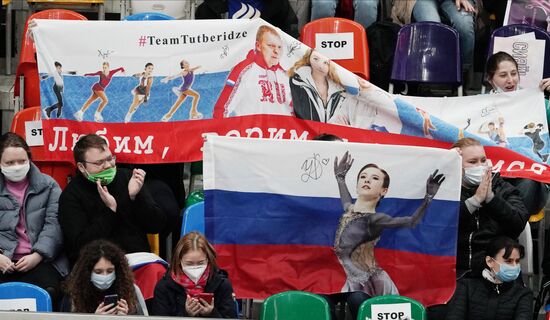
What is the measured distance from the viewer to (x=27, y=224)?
325 inches

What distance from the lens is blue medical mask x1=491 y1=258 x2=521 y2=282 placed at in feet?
26.1

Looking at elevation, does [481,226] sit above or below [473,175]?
below

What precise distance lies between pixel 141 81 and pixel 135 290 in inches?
70.4

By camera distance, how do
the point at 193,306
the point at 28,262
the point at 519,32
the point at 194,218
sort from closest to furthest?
the point at 193,306 → the point at 28,262 → the point at 194,218 → the point at 519,32

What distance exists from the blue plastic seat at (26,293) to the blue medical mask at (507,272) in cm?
271

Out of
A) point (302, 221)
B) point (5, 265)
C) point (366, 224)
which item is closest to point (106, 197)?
point (5, 265)

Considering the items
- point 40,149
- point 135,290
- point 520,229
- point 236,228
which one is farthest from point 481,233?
point 40,149

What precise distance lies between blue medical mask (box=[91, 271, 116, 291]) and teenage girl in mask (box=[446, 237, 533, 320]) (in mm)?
2080

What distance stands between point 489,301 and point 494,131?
1.57 meters

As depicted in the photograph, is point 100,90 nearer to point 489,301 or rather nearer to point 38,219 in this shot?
point 38,219

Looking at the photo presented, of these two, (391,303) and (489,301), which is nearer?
(391,303)

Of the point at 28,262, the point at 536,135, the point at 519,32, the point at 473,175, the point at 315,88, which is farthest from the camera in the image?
the point at 519,32

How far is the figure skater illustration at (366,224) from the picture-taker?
7.78m

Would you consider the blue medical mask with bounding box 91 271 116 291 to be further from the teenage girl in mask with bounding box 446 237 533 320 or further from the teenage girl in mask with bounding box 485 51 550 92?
the teenage girl in mask with bounding box 485 51 550 92
